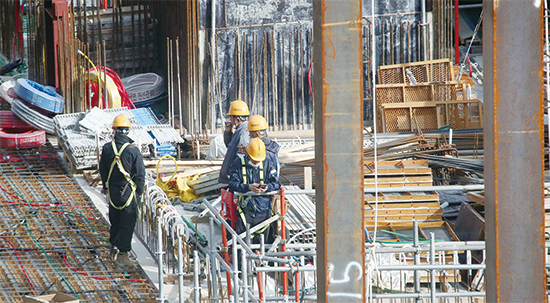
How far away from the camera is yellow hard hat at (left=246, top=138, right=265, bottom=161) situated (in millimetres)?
9273

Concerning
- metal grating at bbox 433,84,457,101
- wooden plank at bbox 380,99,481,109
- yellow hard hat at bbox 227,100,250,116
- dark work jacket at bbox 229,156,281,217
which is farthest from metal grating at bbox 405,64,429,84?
dark work jacket at bbox 229,156,281,217

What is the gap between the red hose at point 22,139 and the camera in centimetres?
1466

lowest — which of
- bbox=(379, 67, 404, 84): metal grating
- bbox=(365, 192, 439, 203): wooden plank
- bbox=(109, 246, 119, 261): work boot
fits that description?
bbox=(109, 246, 119, 261): work boot

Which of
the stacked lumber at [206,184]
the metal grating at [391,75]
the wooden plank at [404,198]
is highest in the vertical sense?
the metal grating at [391,75]

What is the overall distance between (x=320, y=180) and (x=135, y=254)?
5.78 meters

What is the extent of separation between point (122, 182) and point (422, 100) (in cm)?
904

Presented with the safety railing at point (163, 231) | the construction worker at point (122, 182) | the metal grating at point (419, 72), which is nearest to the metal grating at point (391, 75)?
the metal grating at point (419, 72)

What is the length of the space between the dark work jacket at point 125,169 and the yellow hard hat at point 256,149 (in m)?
1.54

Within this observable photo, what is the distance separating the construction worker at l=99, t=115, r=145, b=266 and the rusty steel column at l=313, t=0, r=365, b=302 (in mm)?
4987

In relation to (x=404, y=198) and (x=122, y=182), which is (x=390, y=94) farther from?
(x=122, y=182)

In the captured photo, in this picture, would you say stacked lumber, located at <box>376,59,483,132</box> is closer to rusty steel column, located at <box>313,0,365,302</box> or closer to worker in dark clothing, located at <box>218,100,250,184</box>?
worker in dark clothing, located at <box>218,100,250,184</box>

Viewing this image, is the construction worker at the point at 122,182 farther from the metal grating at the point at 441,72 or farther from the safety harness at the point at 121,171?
the metal grating at the point at 441,72

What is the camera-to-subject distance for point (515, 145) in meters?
5.07

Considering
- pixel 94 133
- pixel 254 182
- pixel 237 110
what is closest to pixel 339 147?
pixel 254 182
